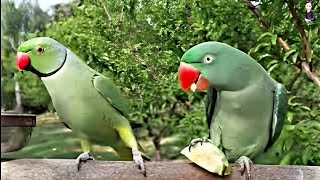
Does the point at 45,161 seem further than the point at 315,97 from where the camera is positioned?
No

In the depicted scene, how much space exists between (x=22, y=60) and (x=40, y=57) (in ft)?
0.07

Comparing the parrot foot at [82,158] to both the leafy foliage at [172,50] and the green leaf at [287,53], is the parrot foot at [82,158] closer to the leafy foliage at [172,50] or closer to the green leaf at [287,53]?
the leafy foliage at [172,50]

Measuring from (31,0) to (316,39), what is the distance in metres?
0.41

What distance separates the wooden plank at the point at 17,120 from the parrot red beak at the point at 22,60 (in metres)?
0.06

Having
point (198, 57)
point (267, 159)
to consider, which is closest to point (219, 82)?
point (198, 57)

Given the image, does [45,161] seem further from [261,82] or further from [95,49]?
[261,82]

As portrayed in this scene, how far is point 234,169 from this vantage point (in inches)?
25.7

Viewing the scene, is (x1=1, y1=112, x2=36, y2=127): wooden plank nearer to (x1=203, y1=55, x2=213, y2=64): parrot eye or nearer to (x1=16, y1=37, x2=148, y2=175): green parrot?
(x1=16, y1=37, x2=148, y2=175): green parrot

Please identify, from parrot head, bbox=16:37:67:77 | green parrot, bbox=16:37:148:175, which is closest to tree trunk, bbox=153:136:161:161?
green parrot, bbox=16:37:148:175

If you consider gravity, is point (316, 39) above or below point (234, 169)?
above

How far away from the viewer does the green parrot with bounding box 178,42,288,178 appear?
0.64 m

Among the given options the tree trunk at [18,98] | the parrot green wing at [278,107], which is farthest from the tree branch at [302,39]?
the tree trunk at [18,98]

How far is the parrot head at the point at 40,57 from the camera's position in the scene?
25.3 inches

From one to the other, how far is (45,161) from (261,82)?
0.96ft
